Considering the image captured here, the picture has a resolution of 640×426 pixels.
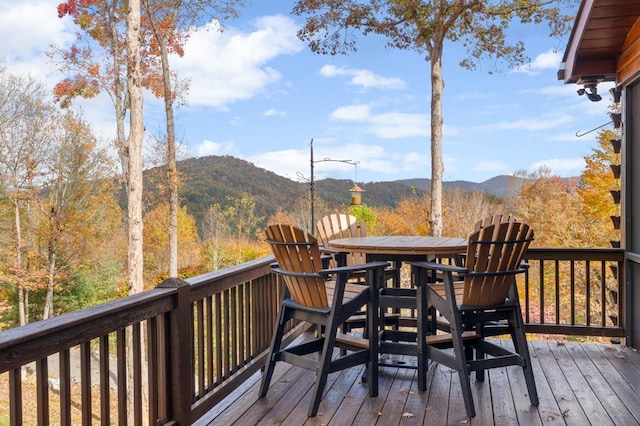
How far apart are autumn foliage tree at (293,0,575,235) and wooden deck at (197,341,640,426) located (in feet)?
16.0

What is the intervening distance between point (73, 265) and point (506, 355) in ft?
50.8

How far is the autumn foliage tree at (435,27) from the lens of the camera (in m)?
8.34

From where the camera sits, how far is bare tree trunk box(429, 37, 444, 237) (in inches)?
326

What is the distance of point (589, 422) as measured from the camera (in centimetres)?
273

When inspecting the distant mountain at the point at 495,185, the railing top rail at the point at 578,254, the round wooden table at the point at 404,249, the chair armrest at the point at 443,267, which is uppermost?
the distant mountain at the point at 495,185

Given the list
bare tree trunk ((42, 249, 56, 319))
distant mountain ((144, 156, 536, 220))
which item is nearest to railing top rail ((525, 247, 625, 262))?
distant mountain ((144, 156, 536, 220))

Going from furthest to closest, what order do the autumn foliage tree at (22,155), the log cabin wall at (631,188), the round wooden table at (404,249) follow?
the autumn foliage tree at (22,155) < the log cabin wall at (631,188) < the round wooden table at (404,249)

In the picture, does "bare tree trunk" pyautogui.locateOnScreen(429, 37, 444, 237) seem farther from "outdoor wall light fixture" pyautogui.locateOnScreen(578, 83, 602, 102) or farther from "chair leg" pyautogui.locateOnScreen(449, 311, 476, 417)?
"chair leg" pyautogui.locateOnScreen(449, 311, 476, 417)

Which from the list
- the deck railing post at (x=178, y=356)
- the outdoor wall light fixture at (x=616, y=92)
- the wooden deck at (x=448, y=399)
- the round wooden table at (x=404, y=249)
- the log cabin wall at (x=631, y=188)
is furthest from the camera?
the outdoor wall light fixture at (x=616, y=92)

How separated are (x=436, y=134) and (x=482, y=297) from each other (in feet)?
18.9

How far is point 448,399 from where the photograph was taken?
10.0 ft

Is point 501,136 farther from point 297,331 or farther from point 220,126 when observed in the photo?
point 297,331

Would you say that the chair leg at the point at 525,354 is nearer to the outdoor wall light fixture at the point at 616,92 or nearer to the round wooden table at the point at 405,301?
the round wooden table at the point at 405,301

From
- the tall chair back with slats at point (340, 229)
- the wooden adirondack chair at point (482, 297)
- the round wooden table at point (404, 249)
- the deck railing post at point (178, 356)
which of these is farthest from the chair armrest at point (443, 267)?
the deck railing post at point (178, 356)
